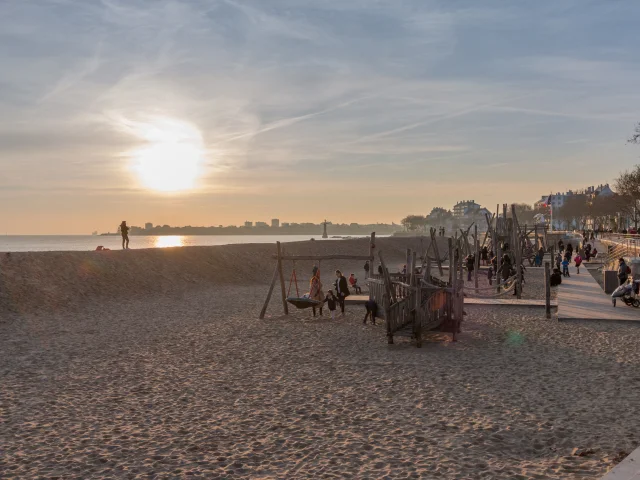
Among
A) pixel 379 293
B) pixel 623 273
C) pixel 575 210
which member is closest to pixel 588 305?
pixel 623 273

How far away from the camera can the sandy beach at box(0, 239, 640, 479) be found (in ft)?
24.0

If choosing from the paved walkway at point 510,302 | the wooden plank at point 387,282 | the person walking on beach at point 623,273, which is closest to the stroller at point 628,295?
the paved walkway at point 510,302

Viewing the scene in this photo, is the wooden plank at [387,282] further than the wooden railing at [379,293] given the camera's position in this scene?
No

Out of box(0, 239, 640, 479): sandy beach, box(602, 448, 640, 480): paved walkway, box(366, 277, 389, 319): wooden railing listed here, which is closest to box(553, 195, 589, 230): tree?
box(366, 277, 389, 319): wooden railing

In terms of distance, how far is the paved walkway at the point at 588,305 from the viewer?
18.9m

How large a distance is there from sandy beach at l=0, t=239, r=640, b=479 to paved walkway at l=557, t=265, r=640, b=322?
3.81 feet

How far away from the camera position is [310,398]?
10156mm

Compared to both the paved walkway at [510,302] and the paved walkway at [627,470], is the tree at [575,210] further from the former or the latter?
the paved walkway at [627,470]

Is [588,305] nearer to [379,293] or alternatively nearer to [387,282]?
[379,293]

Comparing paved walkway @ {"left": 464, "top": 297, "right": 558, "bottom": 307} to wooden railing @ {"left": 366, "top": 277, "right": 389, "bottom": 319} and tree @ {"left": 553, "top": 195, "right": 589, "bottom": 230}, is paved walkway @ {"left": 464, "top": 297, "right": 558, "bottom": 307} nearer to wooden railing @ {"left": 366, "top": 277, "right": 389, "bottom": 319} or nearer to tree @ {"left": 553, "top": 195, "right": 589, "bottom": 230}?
wooden railing @ {"left": 366, "top": 277, "right": 389, "bottom": 319}

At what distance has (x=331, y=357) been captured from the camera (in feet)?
44.5

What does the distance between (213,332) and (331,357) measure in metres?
5.33

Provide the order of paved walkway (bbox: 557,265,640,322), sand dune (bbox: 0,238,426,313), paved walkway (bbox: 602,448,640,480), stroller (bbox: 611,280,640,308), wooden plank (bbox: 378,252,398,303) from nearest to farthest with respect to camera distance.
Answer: paved walkway (bbox: 602,448,640,480) < wooden plank (bbox: 378,252,398,303) < paved walkway (bbox: 557,265,640,322) < stroller (bbox: 611,280,640,308) < sand dune (bbox: 0,238,426,313)

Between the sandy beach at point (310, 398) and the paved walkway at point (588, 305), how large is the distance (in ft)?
3.81
